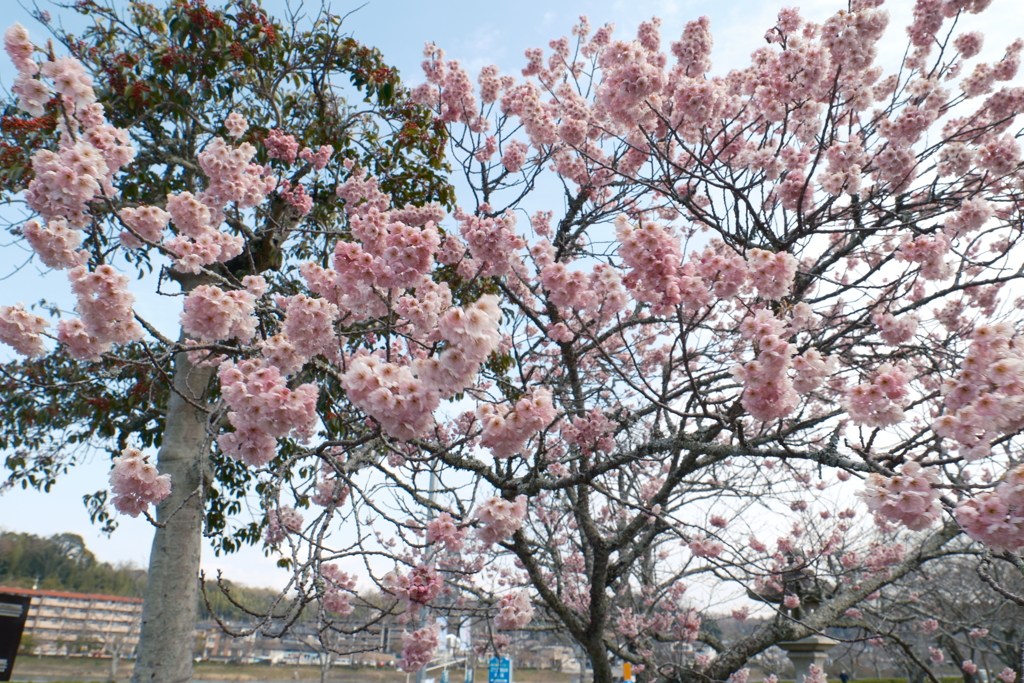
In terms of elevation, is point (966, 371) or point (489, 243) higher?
point (489, 243)

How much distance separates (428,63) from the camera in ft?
18.5

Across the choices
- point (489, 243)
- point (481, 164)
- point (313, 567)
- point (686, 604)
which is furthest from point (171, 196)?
point (686, 604)

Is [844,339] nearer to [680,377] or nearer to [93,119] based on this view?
[680,377]

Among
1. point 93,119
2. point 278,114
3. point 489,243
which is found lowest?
point 489,243

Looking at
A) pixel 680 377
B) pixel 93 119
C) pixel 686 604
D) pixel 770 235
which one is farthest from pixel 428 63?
pixel 686 604

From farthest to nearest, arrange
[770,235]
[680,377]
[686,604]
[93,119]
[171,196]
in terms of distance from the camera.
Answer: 1. [686,604]
2. [680,377]
3. [770,235]
4. [93,119]
5. [171,196]

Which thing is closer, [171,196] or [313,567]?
[313,567]

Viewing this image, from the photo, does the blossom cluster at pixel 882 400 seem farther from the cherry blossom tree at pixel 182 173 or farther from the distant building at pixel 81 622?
the distant building at pixel 81 622

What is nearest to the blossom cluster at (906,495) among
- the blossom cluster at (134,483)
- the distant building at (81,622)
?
the blossom cluster at (134,483)

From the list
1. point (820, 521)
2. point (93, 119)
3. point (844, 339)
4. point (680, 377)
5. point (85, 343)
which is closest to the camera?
point (85, 343)

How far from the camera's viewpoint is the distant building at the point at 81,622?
1581 inches

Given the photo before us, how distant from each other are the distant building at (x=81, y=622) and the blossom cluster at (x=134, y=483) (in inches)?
1823

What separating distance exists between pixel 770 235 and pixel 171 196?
3.66 meters

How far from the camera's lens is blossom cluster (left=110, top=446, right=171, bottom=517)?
87.9 inches
